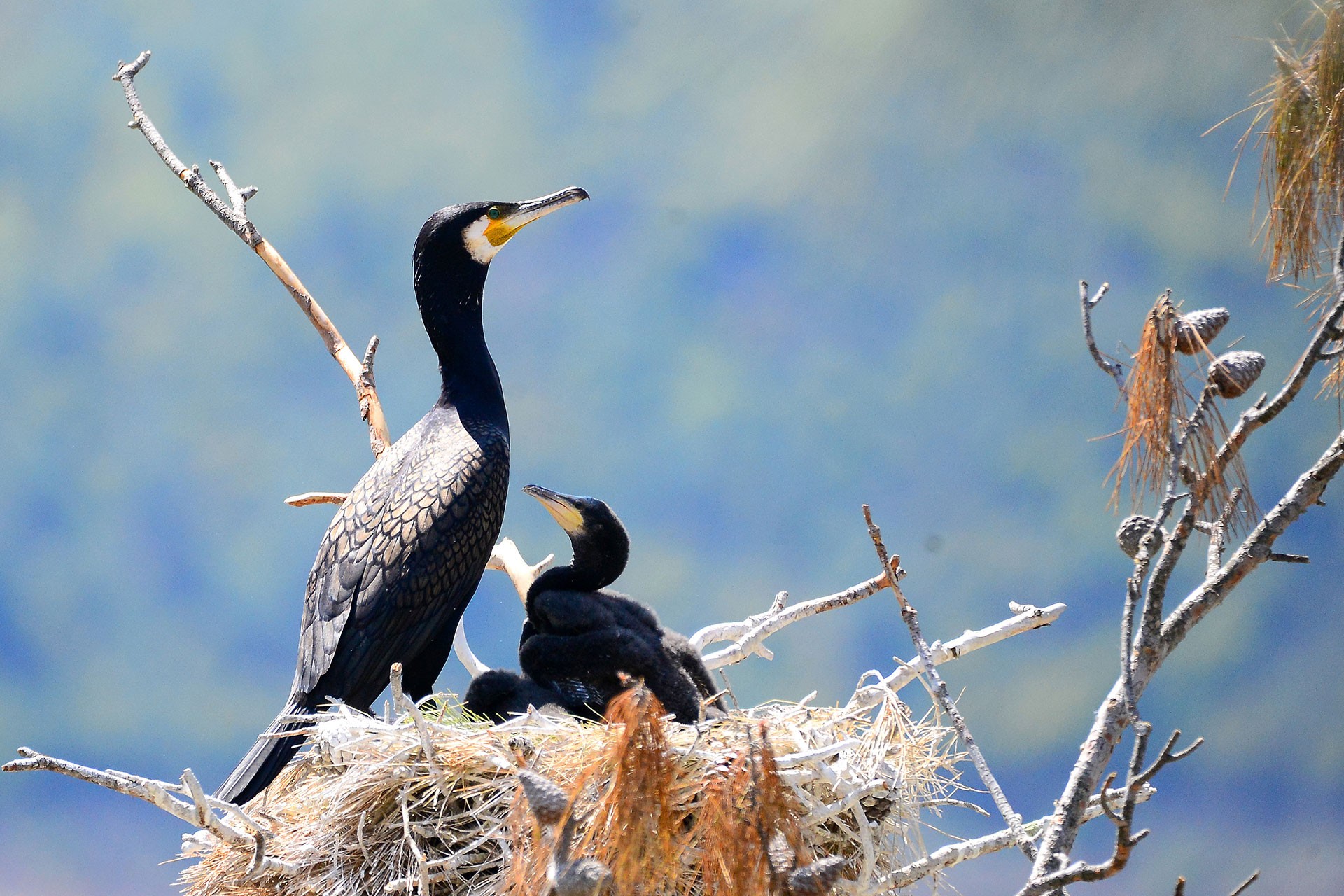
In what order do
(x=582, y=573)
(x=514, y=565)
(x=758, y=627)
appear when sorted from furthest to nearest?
(x=514, y=565), (x=758, y=627), (x=582, y=573)

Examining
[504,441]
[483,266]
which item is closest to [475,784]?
[504,441]

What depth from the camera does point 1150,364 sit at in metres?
1.85

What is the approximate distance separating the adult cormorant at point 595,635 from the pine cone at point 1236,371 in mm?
1185

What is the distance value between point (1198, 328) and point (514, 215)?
6.41 feet

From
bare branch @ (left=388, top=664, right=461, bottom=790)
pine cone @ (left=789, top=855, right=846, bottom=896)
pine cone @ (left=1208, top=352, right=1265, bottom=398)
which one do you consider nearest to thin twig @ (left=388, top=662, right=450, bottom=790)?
bare branch @ (left=388, top=664, right=461, bottom=790)

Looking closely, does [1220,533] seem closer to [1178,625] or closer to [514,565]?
[1178,625]

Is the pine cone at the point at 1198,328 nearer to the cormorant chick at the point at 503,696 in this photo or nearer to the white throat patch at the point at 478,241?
the cormorant chick at the point at 503,696

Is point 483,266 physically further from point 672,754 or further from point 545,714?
point 672,754

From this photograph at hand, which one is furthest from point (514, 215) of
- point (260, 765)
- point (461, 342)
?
point (260, 765)

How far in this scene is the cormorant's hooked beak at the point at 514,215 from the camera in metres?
3.24

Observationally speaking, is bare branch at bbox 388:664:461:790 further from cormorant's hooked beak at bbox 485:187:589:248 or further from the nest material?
cormorant's hooked beak at bbox 485:187:589:248

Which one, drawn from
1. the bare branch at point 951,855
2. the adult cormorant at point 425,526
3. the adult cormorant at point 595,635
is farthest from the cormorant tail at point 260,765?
the bare branch at point 951,855

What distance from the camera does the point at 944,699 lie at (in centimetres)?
187

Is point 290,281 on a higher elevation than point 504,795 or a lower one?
higher
